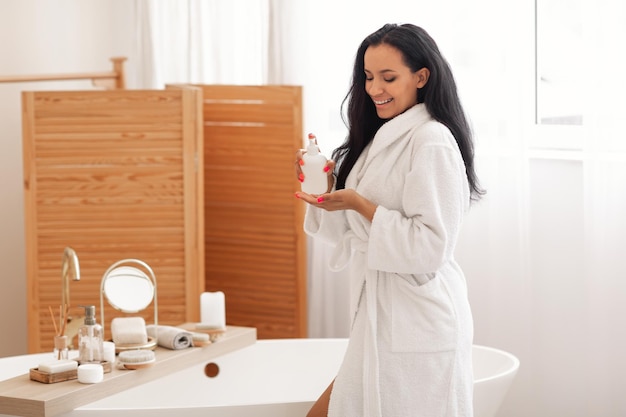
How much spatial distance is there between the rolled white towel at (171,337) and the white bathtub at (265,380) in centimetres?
14

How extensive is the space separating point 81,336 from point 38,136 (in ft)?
4.02

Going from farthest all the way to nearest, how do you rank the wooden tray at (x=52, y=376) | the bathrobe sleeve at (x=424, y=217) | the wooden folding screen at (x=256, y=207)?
the wooden folding screen at (x=256, y=207) < the wooden tray at (x=52, y=376) < the bathrobe sleeve at (x=424, y=217)

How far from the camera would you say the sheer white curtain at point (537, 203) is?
319 cm

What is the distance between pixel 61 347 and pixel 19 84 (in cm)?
182

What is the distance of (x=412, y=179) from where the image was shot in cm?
211

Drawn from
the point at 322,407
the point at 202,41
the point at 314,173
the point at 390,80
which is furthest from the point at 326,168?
the point at 202,41

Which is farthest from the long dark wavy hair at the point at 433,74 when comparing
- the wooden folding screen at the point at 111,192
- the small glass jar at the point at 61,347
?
the wooden folding screen at the point at 111,192

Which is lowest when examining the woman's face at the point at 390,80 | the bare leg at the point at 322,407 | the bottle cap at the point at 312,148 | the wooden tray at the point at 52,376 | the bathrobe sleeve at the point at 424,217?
the bare leg at the point at 322,407

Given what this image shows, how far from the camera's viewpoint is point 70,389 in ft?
8.09

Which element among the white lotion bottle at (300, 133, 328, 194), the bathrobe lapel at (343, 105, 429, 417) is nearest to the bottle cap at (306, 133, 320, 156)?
the white lotion bottle at (300, 133, 328, 194)

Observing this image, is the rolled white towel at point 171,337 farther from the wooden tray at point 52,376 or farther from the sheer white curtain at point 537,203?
the sheer white curtain at point 537,203

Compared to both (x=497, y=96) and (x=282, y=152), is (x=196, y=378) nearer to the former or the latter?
(x=282, y=152)

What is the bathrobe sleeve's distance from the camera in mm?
2082

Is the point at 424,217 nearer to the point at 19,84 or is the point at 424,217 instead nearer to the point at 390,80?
the point at 390,80
